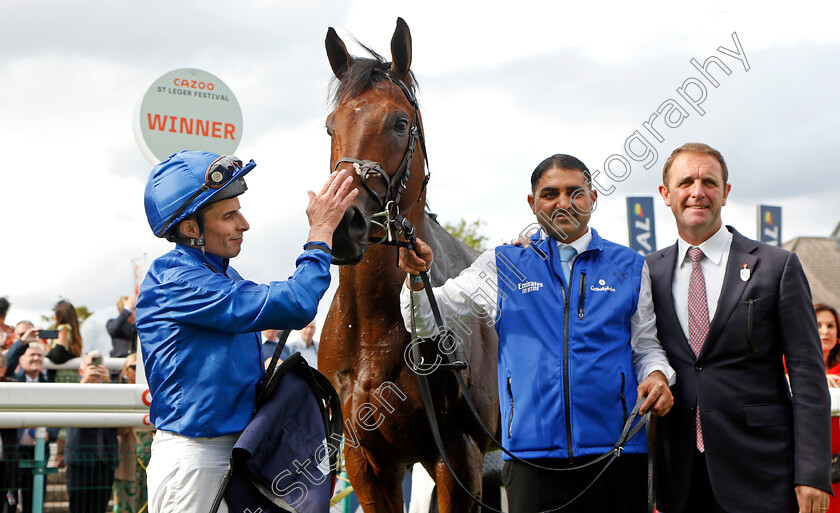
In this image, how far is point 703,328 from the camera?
9.89 ft

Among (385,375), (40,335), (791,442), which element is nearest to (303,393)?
(385,375)

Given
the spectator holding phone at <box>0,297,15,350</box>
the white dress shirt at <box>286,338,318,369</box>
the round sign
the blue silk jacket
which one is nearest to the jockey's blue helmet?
the blue silk jacket

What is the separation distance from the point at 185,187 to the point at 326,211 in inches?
16.2

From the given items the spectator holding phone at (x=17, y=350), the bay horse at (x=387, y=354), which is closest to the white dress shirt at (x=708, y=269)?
the bay horse at (x=387, y=354)

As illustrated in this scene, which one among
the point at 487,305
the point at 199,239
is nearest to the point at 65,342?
the point at 487,305

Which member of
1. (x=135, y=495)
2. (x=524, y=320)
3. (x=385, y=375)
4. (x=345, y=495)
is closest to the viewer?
(x=524, y=320)

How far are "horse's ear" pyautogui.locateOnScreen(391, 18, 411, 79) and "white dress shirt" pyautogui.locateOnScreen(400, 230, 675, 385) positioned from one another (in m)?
1.22

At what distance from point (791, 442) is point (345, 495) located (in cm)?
373

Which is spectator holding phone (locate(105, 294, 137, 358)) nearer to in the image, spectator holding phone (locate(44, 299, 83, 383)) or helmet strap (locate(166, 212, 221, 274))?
spectator holding phone (locate(44, 299, 83, 383))

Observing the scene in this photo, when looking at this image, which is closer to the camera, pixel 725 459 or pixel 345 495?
pixel 725 459

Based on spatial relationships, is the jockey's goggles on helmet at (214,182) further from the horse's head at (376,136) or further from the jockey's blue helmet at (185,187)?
the horse's head at (376,136)

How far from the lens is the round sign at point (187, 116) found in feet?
18.3

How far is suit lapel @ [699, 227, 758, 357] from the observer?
296 cm

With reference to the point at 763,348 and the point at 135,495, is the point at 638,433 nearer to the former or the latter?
the point at 763,348
